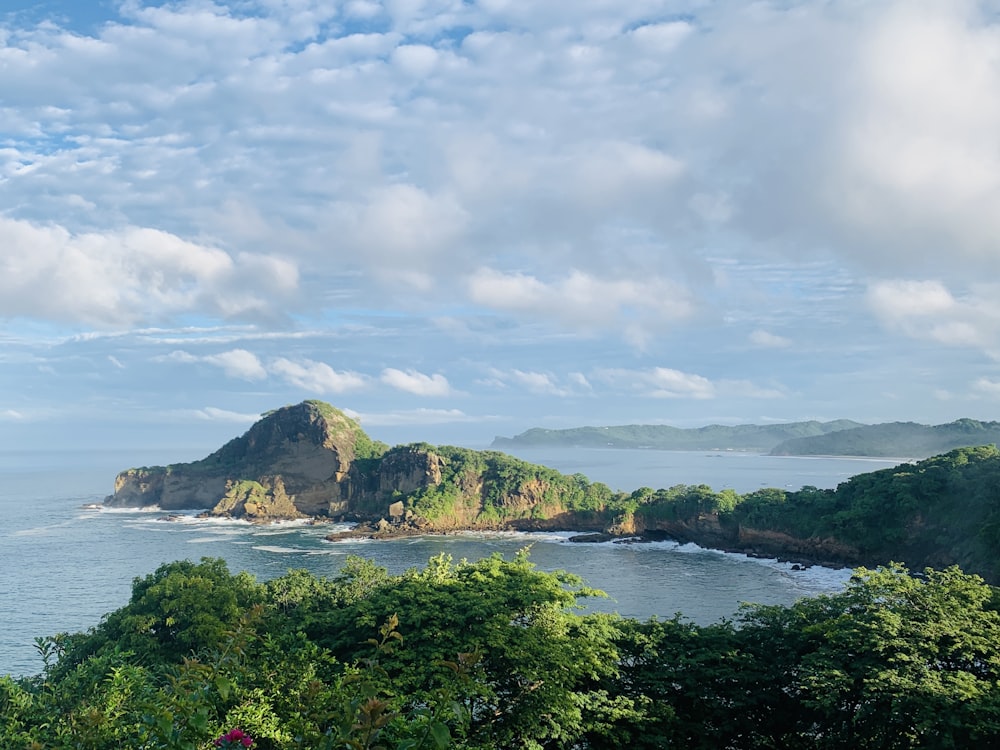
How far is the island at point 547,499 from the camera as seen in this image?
56.2 metres

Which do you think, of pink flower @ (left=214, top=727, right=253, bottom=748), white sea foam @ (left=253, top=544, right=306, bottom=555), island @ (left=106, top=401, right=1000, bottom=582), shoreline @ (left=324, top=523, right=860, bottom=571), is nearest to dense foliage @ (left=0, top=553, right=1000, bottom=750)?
pink flower @ (left=214, top=727, right=253, bottom=748)

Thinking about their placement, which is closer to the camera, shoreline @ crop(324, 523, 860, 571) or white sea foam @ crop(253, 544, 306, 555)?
shoreline @ crop(324, 523, 860, 571)

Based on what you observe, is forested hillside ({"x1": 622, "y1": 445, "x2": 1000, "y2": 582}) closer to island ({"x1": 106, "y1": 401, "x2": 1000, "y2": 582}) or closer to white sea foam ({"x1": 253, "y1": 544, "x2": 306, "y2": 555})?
island ({"x1": 106, "y1": 401, "x2": 1000, "y2": 582})

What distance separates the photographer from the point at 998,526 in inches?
1842

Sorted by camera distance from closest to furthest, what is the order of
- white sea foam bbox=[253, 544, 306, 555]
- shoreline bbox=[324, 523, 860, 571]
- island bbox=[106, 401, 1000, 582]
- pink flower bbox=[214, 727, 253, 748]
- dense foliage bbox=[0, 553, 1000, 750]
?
pink flower bbox=[214, 727, 253, 748], dense foliage bbox=[0, 553, 1000, 750], island bbox=[106, 401, 1000, 582], shoreline bbox=[324, 523, 860, 571], white sea foam bbox=[253, 544, 306, 555]

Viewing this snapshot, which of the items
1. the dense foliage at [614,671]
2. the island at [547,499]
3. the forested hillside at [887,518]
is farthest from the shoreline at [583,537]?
the dense foliage at [614,671]

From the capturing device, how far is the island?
184ft

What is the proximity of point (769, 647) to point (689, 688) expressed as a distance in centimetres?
325

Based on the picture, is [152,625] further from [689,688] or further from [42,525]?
[42,525]

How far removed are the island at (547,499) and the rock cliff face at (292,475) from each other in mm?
194

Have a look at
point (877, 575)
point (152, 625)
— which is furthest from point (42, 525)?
point (877, 575)

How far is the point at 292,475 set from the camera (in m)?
101

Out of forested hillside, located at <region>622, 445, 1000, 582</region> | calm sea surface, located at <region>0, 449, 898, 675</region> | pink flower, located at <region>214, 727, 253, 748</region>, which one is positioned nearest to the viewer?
pink flower, located at <region>214, 727, 253, 748</region>

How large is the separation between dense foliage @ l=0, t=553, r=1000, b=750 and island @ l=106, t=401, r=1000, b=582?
1329 inches
